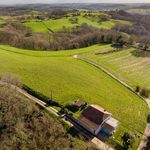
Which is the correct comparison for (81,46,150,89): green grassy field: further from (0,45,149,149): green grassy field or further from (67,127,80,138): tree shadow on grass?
(67,127,80,138): tree shadow on grass

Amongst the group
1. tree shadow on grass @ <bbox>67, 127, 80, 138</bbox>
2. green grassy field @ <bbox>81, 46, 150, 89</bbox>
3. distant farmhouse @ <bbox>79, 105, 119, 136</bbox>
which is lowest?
green grassy field @ <bbox>81, 46, 150, 89</bbox>

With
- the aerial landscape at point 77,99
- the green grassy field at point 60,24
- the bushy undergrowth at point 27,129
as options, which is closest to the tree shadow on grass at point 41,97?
the aerial landscape at point 77,99

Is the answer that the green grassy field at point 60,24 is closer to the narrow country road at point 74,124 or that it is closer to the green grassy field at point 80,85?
the green grassy field at point 80,85

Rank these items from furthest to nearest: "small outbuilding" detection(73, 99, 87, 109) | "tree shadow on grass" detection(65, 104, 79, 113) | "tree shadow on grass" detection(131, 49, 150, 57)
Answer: "tree shadow on grass" detection(131, 49, 150, 57)
"small outbuilding" detection(73, 99, 87, 109)
"tree shadow on grass" detection(65, 104, 79, 113)

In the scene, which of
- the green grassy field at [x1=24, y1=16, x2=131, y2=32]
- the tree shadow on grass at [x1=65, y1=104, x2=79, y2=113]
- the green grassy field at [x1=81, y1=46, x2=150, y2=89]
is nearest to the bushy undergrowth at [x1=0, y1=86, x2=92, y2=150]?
the tree shadow on grass at [x1=65, y1=104, x2=79, y2=113]

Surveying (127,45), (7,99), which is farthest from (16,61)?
(127,45)

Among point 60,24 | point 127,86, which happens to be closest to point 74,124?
point 127,86
